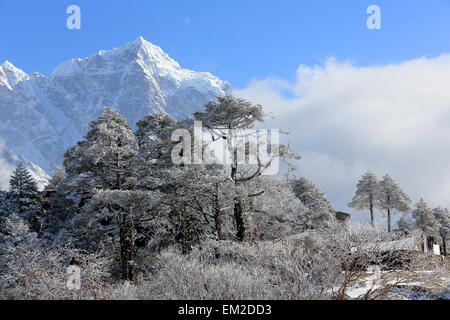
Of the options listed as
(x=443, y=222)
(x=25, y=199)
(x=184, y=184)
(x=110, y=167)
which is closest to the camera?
(x=184, y=184)

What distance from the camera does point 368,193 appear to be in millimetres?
41844

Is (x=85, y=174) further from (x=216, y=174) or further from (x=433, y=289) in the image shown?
(x=433, y=289)

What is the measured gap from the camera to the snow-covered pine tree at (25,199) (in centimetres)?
2380

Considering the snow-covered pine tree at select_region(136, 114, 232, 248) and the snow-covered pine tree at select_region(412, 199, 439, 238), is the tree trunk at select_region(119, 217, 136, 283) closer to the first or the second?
the snow-covered pine tree at select_region(136, 114, 232, 248)

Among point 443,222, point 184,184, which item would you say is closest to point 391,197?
point 443,222

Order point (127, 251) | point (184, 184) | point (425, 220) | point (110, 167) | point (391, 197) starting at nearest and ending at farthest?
1. point (184, 184)
2. point (127, 251)
3. point (110, 167)
4. point (391, 197)
5. point (425, 220)

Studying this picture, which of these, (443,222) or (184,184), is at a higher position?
(184,184)

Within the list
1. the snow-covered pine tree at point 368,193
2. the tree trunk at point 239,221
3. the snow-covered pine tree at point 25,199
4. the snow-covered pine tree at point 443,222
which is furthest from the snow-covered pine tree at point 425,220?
the snow-covered pine tree at point 25,199

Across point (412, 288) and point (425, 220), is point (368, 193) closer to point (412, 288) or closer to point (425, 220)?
point (425, 220)

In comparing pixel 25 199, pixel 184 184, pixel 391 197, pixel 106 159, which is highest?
pixel 106 159

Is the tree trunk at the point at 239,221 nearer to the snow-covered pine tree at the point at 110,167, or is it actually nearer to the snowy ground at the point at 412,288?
the snow-covered pine tree at the point at 110,167

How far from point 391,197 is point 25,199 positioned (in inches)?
1516

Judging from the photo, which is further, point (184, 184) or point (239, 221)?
point (239, 221)
